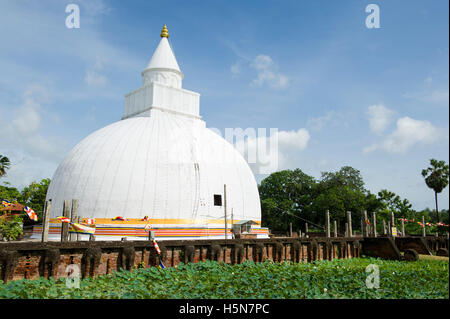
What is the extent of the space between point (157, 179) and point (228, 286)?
1726 cm

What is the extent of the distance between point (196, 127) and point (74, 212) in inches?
639

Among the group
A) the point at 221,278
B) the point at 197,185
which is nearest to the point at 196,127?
the point at 197,185

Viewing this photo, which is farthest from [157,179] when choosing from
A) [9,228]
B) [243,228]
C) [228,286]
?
[228,286]

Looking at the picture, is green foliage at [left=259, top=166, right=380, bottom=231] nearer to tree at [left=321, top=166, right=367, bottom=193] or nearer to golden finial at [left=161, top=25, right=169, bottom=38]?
tree at [left=321, top=166, right=367, bottom=193]

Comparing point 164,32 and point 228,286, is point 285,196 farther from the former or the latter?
point 228,286

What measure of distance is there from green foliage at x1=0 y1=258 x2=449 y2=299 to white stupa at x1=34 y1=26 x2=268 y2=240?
1335 centimetres

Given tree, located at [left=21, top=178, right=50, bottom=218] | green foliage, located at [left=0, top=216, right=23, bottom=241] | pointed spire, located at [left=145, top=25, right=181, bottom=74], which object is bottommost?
green foliage, located at [left=0, top=216, right=23, bottom=241]

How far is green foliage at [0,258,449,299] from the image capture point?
7.98 metres

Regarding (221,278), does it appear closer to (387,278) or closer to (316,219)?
(387,278)

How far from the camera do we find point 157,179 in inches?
999

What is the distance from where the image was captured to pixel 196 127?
103 ft

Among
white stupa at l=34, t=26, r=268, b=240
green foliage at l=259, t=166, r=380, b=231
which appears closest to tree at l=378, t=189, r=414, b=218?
green foliage at l=259, t=166, r=380, b=231

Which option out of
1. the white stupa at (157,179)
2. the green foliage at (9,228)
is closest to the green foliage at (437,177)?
the white stupa at (157,179)
